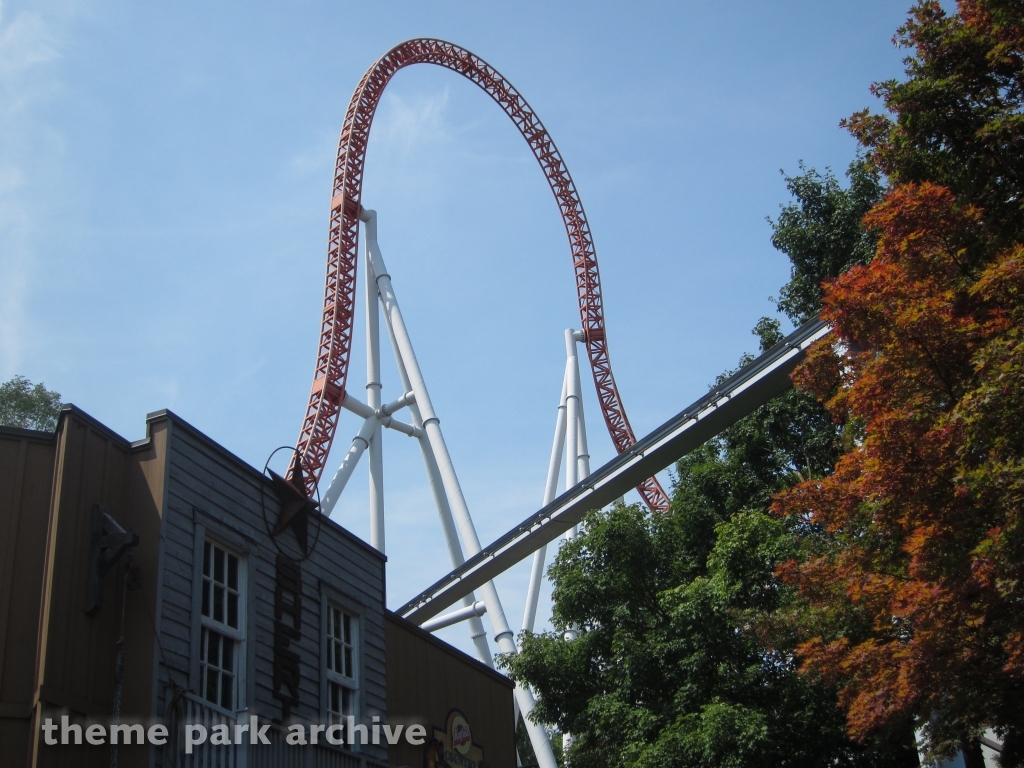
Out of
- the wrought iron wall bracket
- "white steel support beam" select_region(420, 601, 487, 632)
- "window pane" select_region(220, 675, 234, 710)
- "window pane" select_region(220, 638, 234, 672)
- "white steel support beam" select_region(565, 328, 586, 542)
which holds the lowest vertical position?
"window pane" select_region(220, 675, 234, 710)

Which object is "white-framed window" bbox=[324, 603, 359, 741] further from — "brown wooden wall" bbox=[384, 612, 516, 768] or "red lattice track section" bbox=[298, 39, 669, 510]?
"red lattice track section" bbox=[298, 39, 669, 510]

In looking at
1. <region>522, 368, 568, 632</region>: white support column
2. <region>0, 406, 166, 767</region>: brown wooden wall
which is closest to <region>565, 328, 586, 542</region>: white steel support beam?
<region>522, 368, 568, 632</region>: white support column

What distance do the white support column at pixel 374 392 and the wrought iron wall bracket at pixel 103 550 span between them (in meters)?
9.25

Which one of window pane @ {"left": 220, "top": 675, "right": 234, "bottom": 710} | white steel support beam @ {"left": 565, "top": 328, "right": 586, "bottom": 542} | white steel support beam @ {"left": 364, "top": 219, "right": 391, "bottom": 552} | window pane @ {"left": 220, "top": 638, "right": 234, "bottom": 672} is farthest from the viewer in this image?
white steel support beam @ {"left": 565, "top": 328, "right": 586, "bottom": 542}

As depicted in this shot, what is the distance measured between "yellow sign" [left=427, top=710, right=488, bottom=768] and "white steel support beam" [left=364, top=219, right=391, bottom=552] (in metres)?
6.51

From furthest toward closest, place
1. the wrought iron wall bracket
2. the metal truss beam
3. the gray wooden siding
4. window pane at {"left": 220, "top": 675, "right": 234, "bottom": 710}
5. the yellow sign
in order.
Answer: the metal truss beam < the yellow sign < window pane at {"left": 220, "top": 675, "right": 234, "bottom": 710} < the gray wooden siding < the wrought iron wall bracket

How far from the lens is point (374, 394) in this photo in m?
17.6

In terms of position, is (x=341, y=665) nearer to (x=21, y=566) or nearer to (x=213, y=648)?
(x=213, y=648)

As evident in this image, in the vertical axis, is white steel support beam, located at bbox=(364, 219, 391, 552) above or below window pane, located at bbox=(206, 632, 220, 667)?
above

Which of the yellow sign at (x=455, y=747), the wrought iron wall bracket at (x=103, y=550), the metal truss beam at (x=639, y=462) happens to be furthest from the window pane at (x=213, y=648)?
the metal truss beam at (x=639, y=462)

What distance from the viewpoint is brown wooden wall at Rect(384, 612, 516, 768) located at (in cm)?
852

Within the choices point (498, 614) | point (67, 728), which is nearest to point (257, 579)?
point (67, 728)

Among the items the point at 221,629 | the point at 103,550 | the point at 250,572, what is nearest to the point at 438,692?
the point at 250,572

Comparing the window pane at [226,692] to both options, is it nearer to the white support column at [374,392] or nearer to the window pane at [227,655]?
the window pane at [227,655]
